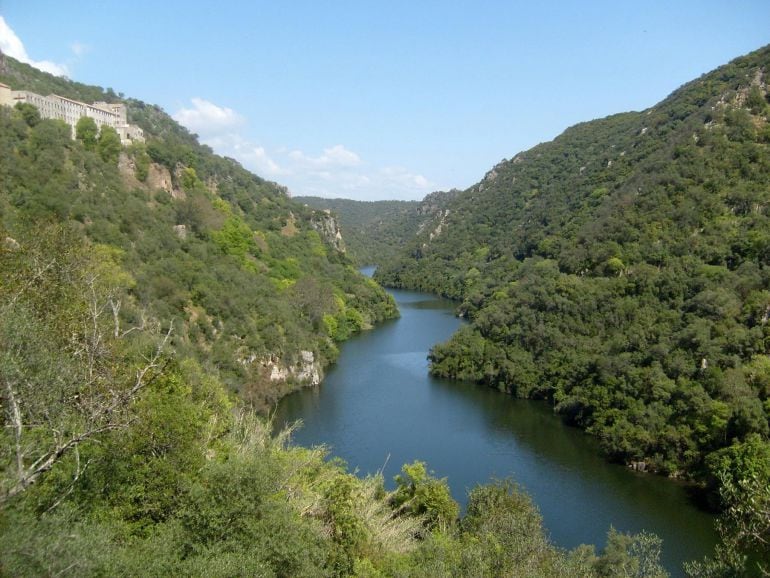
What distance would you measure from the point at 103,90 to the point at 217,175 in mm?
32086

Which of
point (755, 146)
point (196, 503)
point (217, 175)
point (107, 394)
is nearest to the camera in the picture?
point (107, 394)

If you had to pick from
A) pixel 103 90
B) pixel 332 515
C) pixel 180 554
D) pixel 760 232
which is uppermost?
pixel 103 90

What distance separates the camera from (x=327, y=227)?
94.1m

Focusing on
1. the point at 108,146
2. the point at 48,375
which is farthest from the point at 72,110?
the point at 48,375

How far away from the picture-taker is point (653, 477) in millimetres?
31250

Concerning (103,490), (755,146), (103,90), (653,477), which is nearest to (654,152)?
(755,146)

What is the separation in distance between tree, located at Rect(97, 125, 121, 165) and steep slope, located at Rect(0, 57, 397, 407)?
14 centimetres

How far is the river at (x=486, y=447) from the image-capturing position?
86.7ft

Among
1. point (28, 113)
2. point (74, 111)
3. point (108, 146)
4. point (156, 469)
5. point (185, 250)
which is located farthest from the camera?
point (74, 111)

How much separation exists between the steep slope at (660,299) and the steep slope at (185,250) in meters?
14.3

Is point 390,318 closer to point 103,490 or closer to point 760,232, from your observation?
point 760,232

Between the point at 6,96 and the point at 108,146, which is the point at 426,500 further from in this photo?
the point at 6,96

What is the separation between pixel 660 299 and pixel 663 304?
2.72 ft

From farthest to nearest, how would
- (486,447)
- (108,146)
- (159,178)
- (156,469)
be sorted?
1. (159,178)
2. (108,146)
3. (486,447)
4. (156,469)
